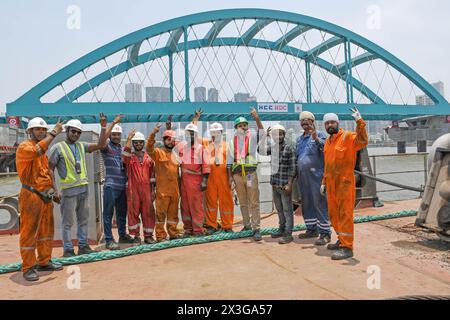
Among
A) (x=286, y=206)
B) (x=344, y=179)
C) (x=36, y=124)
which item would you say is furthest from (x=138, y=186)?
(x=344, y=179)

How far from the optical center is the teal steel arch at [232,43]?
2495 cm

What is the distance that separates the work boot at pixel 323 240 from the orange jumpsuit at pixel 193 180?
158cm

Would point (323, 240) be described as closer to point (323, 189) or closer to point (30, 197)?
point (323, 189)

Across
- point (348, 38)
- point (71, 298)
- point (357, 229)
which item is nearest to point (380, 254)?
point (357, 229)

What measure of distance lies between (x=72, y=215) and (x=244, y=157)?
7.55 feet

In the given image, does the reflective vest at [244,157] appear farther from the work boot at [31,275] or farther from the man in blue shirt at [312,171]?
the work boot at [31,275]

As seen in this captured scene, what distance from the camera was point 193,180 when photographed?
5.03 metres

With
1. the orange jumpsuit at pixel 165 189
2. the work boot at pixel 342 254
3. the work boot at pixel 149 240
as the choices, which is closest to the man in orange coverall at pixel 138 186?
the work boot at pixel 149 240

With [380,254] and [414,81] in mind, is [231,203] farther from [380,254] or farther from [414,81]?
[414,81]

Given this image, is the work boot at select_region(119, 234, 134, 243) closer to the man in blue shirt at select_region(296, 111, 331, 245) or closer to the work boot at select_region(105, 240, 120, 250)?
the work boot at select_region(105, 240, 120, 250)

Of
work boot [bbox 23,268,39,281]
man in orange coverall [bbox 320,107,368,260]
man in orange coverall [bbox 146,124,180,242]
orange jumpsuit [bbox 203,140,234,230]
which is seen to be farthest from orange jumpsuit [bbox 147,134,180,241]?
man in orange coverall [bbox 320,107,368,260]

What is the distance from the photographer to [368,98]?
1740 inches

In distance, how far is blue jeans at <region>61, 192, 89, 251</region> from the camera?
4320mm
